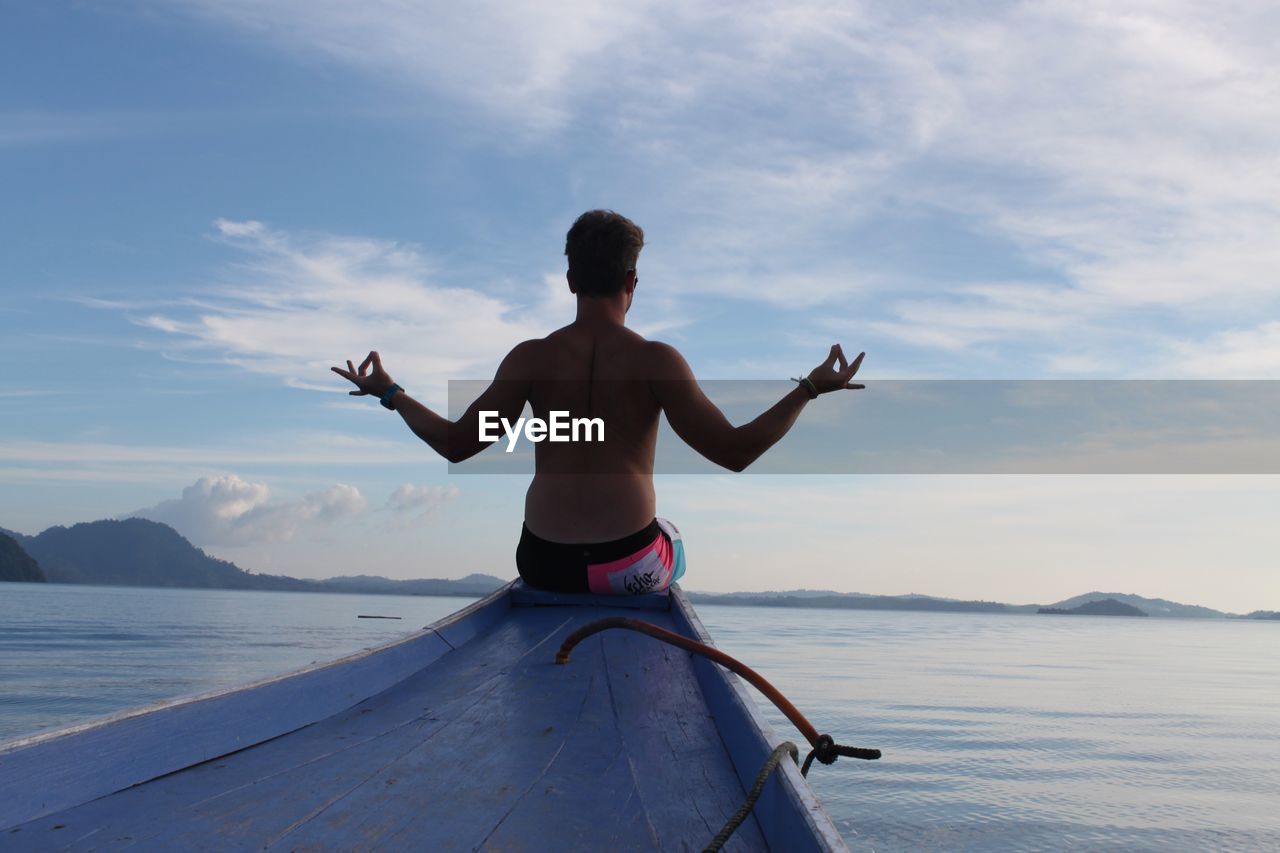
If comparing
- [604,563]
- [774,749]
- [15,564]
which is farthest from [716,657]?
[15,564]

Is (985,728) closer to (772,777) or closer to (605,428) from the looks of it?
(605,428)

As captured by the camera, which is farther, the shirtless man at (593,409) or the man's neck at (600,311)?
the man's neck at (600,311)

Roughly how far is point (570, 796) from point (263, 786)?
71cm

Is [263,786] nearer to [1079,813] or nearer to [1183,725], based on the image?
[1079,813]

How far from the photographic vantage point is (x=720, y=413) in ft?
11.9

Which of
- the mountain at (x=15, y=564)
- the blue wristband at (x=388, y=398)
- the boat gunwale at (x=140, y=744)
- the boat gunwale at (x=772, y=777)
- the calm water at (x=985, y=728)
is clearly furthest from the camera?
the mountain at (x=15, y=564)

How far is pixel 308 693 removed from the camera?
108 inches

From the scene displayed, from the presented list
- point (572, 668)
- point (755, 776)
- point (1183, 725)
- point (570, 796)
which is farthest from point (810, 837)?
point (1183, 725)

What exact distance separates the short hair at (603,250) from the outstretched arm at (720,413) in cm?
43

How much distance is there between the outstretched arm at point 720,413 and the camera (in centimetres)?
327

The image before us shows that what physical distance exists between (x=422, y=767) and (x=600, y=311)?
7.46 ft

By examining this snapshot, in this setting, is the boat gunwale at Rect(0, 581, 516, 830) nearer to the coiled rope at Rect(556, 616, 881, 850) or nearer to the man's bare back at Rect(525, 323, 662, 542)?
the coiled rope at Rect(556, 616, 881, 850)

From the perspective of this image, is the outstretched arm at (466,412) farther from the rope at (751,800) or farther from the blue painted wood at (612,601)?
the rope at (751,800)

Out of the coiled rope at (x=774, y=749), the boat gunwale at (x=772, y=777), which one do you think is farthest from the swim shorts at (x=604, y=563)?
the boat gunwale at (x=772, y=777)
